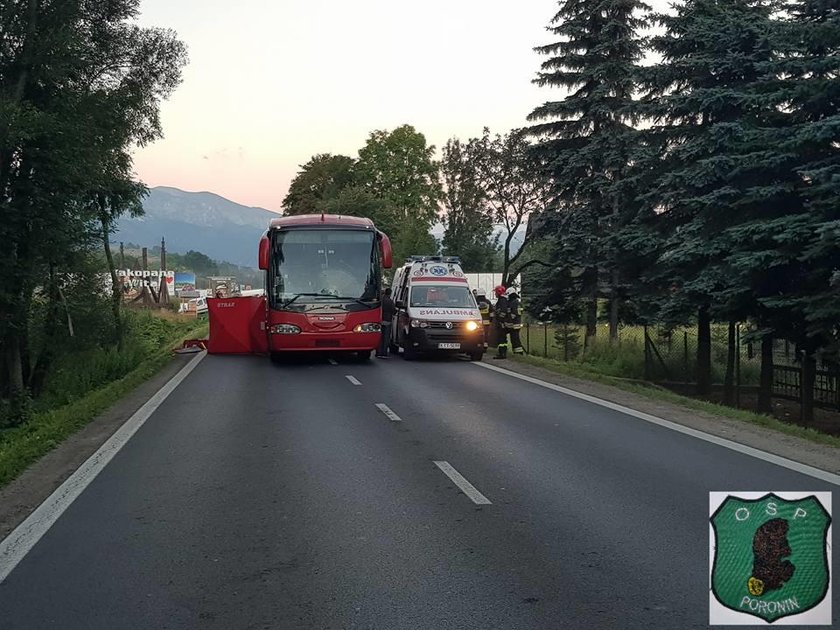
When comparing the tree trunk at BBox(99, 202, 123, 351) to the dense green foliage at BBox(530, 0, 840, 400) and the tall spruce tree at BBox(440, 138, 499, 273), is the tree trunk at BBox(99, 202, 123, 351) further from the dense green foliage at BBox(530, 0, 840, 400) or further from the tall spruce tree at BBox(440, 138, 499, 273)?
the tall spruce tree at BBox(440, 138, 499, 273)

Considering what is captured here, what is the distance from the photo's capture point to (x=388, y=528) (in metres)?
7.08

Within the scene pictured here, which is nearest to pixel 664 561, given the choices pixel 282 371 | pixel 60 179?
pixel 282 371

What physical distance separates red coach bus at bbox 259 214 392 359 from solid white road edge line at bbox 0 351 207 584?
7477 mm

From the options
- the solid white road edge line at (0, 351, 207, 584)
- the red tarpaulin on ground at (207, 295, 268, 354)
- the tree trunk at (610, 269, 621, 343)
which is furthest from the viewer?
the tree trunk at (610, 269, 621, 343)

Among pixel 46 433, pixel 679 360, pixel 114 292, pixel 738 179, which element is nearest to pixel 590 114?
pixel 679 360

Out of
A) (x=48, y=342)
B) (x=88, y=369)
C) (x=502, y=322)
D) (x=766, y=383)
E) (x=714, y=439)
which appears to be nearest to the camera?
(x=714, y=439)

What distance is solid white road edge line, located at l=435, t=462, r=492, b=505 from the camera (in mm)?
8031

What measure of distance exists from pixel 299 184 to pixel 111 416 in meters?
72.3

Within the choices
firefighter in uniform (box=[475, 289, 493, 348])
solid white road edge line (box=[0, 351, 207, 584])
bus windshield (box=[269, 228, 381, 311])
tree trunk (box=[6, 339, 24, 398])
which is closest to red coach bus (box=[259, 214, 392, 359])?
bus windshield (box=[269, 228, 381, 311])

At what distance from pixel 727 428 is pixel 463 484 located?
16.4 feet

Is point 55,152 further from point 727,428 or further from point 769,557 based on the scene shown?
point 769,557

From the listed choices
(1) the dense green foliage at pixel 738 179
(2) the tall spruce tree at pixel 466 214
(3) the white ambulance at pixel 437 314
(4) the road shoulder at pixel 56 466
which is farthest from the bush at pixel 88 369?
(2) the tall spruce tree at pixel 466 214

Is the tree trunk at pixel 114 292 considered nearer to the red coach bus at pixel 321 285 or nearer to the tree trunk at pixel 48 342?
the tree trunk at pixel 48 342

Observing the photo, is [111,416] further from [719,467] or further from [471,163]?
[471,163]
